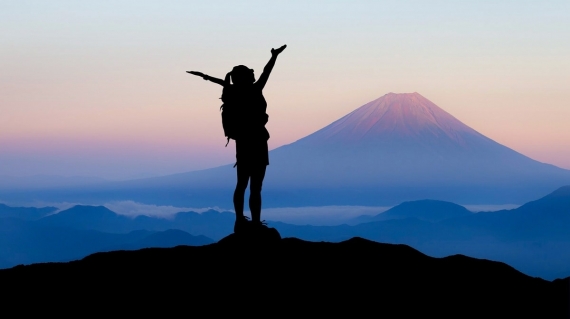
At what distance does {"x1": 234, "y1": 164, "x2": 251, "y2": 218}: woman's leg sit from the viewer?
1172 cm

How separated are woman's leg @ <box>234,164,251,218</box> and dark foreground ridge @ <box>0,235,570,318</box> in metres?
0.51

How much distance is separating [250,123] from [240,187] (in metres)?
1.01

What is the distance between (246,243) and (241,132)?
5.65 feet

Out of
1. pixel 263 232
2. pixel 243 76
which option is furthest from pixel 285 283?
pixel 243 76

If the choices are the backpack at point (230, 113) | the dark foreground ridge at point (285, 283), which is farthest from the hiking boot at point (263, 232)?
the backpack at point (230, 113)

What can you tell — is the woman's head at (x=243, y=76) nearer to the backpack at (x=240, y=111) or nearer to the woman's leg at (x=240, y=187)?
the backpack at (x=240, y=111)

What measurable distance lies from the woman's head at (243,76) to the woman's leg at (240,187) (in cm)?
130

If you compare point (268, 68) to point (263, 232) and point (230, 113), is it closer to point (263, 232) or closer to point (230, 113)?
point (230, 113)

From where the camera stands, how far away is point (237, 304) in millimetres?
10234

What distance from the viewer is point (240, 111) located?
38.4 ft

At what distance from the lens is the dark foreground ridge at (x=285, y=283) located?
10398 mm

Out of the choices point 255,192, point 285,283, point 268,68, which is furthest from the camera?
point 255,192

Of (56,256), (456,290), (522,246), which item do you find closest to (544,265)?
(522,246)

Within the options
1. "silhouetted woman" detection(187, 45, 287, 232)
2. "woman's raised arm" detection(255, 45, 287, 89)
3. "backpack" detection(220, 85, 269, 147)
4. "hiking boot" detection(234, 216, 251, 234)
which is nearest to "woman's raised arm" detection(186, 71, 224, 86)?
"silhouetted woman" detection(187, 45, 287, 232)
